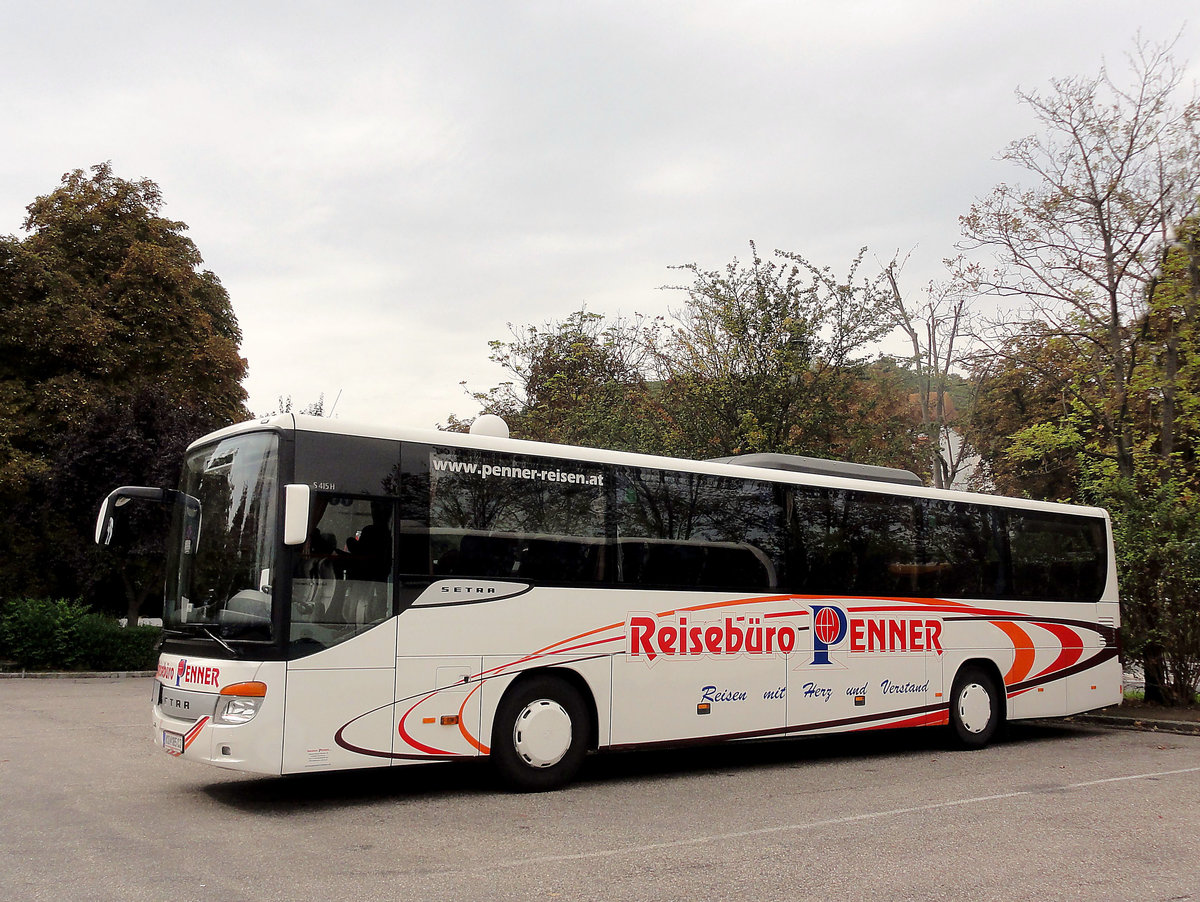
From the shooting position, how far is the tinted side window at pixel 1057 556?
1381cm

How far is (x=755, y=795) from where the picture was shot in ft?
30.8

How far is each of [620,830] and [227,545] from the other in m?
3.78

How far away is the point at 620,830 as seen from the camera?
767 cm

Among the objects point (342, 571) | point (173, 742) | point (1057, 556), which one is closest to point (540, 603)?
A: point (342, 571)

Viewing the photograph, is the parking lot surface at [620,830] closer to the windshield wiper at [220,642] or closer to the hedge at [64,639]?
the windshield wiper at [220,642]

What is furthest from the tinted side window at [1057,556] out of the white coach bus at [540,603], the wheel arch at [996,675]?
the wheel arch at [996,675]

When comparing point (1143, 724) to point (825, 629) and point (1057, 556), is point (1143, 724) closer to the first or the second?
point (1057, 556)

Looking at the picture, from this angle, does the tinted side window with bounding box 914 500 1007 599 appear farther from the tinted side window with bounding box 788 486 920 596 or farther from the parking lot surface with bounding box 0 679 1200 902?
the parking lot surface with bounding box 0 679 1200 902

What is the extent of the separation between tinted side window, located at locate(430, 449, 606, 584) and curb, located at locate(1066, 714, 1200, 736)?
30.7ft

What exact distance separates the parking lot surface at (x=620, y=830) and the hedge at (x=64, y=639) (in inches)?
513

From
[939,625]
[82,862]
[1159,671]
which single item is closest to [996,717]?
[939,625]

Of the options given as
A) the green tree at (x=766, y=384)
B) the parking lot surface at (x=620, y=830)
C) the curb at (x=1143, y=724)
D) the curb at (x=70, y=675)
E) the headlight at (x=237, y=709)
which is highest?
the green tree at (x=766, y=384)

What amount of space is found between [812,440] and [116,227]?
65.4ft

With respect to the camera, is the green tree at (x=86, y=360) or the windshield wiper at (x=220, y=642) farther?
the green tree at (x=86, y=360)
